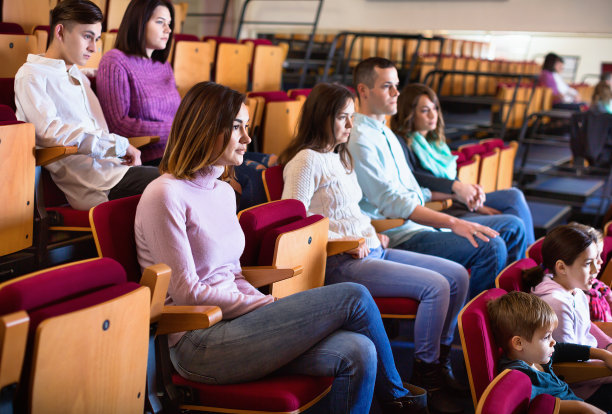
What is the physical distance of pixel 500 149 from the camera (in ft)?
14.3

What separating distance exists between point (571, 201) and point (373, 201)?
3.47 metres

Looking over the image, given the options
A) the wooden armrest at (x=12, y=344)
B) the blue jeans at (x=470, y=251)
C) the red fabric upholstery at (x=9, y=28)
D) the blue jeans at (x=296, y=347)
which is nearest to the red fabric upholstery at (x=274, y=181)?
the blue jeans at (x=470, y=251)

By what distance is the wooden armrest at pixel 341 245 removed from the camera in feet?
7.00

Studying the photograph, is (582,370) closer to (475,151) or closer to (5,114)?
(5,114)

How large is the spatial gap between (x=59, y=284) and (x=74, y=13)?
1.36m

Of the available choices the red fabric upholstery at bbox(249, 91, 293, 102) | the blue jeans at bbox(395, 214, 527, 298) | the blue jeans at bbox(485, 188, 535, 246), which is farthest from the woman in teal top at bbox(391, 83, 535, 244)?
the red fabric upholstery at bbox(249, 91, 293, 102)

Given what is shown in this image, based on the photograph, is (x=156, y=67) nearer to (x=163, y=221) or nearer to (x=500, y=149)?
(x=163, y=221)

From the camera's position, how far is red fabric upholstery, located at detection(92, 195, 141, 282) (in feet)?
5.13

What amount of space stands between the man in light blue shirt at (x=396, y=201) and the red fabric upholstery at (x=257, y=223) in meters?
0.73

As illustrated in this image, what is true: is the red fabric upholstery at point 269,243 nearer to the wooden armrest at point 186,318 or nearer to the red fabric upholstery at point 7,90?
the wooden armrest at point 186,318

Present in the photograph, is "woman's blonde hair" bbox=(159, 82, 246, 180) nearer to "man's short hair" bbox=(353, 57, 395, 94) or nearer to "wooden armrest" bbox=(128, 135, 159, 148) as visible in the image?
"wooden armrest" bbox=(128, 135, 159, 148)

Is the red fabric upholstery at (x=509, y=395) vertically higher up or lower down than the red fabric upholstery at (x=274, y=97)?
lower down

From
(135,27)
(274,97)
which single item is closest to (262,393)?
(135,27)

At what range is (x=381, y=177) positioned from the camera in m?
2.67
